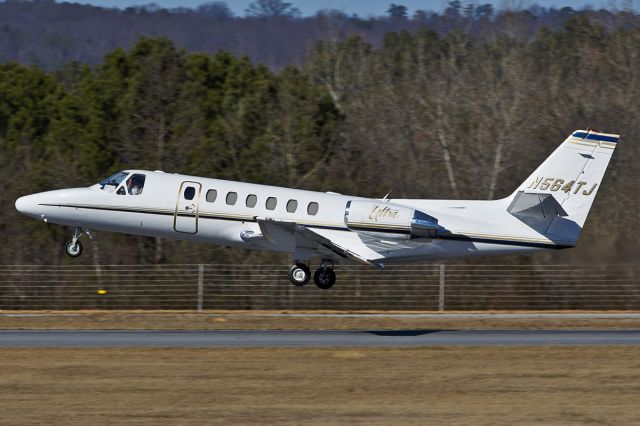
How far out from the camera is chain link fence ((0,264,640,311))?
3725 centimetres

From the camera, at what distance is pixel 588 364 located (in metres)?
23.5

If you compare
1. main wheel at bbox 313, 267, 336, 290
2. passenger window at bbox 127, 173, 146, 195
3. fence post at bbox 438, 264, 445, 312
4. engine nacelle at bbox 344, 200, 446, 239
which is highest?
passenger window at bbox 127, 173, 146, 195

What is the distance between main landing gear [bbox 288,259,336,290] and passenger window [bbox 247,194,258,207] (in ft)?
7.08

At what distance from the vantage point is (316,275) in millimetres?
29250

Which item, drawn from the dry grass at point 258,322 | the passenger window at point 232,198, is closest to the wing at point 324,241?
the passenger window at point 232,198

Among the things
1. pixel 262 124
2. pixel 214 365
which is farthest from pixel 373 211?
pixel 262 124

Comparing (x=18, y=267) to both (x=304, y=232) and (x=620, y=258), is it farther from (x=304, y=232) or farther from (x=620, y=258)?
(x=620, y=258)

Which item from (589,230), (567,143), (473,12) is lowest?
(589,230)

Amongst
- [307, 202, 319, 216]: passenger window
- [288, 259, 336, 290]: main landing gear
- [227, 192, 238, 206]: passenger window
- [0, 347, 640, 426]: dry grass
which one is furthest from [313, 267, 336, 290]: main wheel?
[0, 347, 640, 426]: dry grass

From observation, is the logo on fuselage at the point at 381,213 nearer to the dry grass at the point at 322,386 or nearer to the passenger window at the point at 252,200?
the passenger window at the point at 252,200

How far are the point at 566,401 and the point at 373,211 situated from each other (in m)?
9.39

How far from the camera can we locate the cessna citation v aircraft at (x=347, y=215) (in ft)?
90.5

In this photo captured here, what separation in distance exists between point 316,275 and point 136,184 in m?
5.44

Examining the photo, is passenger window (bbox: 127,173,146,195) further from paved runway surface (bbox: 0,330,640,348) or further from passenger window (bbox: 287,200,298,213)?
passenger window (bbox: 287,200,298,213)
